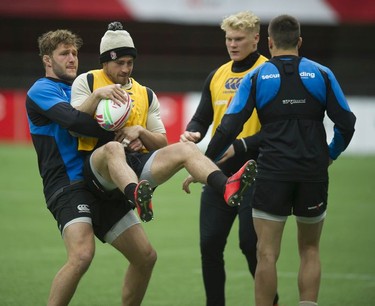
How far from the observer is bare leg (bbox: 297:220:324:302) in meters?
6.93

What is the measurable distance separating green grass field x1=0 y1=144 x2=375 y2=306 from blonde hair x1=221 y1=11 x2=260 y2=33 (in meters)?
2.80

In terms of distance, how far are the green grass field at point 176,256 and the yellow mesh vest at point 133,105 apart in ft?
7.16

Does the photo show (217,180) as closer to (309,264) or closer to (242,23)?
(309,264)

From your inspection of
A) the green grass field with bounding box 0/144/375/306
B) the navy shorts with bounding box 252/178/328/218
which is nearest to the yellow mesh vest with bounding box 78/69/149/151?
the navy shorts with bounding box 252/178/328/218

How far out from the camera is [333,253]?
455 inches

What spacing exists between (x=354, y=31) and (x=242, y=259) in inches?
747

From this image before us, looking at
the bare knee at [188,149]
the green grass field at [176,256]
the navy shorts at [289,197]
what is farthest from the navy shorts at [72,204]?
the green grass field at [176,256]

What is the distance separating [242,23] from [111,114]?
1819mm

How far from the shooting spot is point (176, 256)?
1141cm

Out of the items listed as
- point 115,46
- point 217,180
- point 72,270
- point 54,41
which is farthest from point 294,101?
point 72,270

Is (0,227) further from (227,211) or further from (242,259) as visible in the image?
(227,211)

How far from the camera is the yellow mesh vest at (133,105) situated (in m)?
7.17

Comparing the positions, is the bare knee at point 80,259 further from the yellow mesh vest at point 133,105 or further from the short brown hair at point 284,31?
Result: the short brown hair at point 284,31

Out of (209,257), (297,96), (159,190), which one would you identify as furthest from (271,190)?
(159,190)
